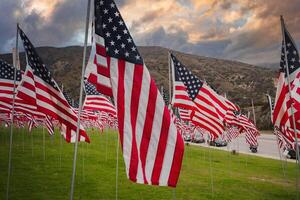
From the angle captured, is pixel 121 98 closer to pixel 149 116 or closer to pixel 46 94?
pixel 149 116

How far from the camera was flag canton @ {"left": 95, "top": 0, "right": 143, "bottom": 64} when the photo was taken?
726 cm

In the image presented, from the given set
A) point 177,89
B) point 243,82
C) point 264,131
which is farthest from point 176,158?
point 243,82

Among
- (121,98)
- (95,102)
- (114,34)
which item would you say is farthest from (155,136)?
(95,102)

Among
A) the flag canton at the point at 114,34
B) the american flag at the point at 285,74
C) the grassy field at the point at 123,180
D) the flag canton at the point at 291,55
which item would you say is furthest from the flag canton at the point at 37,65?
the grassy field at the point at 123,180

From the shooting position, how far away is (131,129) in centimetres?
720

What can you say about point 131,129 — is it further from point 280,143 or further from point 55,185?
point 280,143

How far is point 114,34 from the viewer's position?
24.1ft

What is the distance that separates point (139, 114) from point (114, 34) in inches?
64.7

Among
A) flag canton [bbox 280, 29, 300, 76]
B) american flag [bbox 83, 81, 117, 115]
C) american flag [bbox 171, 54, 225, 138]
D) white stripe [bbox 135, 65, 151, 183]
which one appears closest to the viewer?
white stripe [bbox 135, 65, 151, 183]

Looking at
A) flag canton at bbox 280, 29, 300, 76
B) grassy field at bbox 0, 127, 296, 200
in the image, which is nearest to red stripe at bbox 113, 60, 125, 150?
flag canton at bbox 280, 29, 300, 76

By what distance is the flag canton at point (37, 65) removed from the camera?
9.15 metres

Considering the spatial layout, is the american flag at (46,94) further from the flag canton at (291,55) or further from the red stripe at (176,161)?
the flag canton at (291,55)

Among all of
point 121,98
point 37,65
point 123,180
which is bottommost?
point 123,180

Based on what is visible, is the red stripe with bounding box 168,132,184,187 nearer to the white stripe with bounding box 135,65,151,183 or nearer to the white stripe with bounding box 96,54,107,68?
the white stripe with bounding box 135,65,151,183
